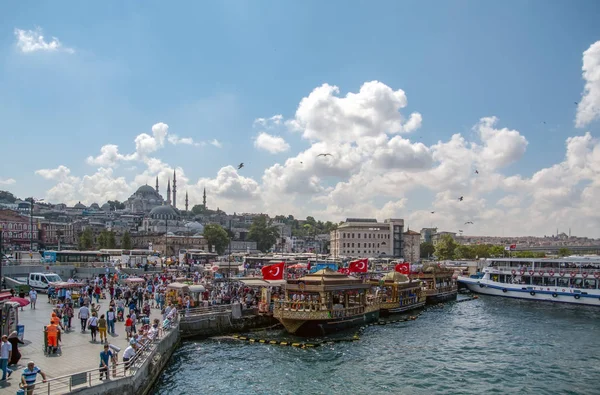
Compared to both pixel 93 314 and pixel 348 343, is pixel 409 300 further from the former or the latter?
pixel 93 314

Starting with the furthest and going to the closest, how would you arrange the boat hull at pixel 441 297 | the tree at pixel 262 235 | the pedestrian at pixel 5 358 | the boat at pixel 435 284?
the tree at pixel 262 235 → the boat at pixel 435 284 → the boat hull at pixel 441 297 → the pedestrian at pixel 5 358

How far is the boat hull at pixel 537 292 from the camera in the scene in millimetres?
46031

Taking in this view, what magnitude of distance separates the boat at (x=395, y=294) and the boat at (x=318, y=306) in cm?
787

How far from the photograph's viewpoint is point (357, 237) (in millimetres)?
124688

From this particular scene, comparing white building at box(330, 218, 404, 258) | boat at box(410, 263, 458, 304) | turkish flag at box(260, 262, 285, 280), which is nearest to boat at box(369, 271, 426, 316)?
boat at box(410, 263, 458, 304)

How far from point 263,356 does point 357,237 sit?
10336cm

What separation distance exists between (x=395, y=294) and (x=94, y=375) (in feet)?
90.4

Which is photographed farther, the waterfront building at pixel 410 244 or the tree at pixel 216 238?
the waterfront building at pixel 410 244

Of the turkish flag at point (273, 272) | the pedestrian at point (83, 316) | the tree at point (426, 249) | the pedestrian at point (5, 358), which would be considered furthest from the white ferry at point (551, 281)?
the tree at point (426, 249)

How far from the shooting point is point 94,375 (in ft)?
47.2

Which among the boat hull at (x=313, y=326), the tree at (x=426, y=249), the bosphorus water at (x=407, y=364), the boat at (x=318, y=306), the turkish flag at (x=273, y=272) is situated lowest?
the tree at (x=426, y=249)

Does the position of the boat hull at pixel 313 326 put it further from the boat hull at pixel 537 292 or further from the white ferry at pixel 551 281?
the white ferry at pixel 551 281

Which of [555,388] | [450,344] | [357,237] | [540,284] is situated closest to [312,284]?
[450,344]

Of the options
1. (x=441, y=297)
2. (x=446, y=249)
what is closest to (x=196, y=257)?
(x=441, y=297)
